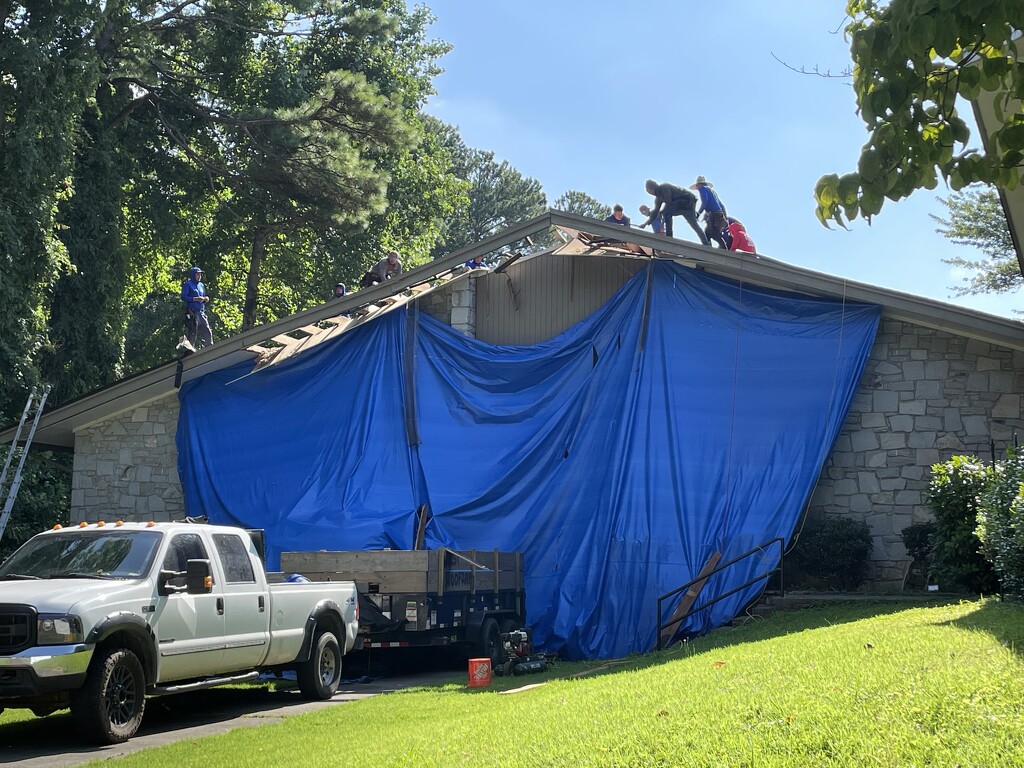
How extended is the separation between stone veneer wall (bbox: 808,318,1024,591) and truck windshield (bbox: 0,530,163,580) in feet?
36.9

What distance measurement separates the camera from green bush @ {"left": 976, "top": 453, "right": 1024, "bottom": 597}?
10.8 meters

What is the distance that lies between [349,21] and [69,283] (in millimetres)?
10892

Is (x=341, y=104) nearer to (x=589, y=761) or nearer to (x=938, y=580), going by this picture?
(x=938, y=580)

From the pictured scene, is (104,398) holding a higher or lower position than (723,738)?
higher

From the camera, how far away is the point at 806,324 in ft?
60.4

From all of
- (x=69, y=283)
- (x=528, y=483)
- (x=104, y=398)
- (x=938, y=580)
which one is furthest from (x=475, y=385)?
(x=69, y=283)

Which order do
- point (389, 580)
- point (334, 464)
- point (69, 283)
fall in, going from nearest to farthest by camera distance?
point (389, 580)
point (334, 464)
point (69, 283)

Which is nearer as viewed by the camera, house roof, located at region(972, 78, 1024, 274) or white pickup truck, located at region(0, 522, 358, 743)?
white pickup truck, located at region(0, 522, 358, 743)

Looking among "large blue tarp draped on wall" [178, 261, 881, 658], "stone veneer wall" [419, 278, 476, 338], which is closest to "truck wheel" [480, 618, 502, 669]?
"large blue tarp draped on wall" [178, 261, 881, 658]

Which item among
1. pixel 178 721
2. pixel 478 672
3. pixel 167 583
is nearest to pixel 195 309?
pixel 478 672

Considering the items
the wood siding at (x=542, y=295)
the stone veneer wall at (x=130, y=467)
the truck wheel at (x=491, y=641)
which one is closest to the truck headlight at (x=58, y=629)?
the truck wheel at (x=491, y=641)

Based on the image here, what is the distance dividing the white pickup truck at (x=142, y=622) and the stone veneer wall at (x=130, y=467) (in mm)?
9340

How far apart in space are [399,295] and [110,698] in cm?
1216

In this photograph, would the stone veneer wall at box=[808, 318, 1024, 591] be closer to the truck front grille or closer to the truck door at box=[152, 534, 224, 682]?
the truck door at box=[152, 534, 224, 682]
